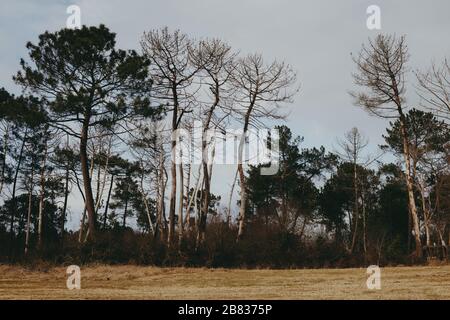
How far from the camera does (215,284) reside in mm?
20609

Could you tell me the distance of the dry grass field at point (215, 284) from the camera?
1598 cm

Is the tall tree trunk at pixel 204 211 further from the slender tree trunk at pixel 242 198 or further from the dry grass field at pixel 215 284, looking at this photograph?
the dry grass field at pixel 215 284

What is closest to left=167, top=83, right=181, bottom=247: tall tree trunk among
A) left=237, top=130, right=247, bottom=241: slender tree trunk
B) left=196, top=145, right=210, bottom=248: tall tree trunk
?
left=196, top=145, right=210, bottom=248: tall tree trunk

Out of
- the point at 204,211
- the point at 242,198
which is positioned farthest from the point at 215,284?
the point at 242,198

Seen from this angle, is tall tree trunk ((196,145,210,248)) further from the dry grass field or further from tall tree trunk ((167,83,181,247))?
the dry grass field

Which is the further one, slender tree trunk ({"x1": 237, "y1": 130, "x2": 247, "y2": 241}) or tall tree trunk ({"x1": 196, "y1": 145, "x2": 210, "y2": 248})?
slender tree trunk ({"x1": 237, "y1": 130, "x2": 247, "y2": 241})

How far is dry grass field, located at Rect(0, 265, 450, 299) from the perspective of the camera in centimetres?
1598

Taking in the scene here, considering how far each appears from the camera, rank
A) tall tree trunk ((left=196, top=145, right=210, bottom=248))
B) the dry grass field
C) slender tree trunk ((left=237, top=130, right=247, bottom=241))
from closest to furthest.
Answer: the dry grass field
tall tree trunk ((left=196, top=145, right=210, bottom=248))
slender tree trunk ((left=237, top=130, right=247, bottom=241))

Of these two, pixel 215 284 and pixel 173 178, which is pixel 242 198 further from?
pixel 215 284

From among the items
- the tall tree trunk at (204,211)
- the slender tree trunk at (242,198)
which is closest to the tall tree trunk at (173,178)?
the tall tree trunk at (204,211)
